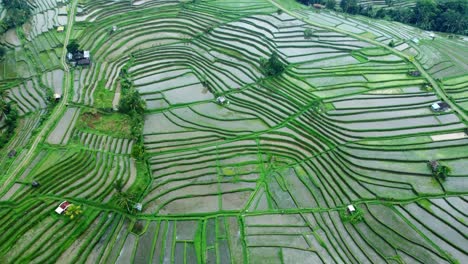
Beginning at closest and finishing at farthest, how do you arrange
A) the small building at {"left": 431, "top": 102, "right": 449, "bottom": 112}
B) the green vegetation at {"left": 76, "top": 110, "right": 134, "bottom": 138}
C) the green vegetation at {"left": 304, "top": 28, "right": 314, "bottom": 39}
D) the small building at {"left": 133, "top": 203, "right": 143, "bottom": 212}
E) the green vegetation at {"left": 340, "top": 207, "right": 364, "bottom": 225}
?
the green vegetation at {"left": 340, "top": 207, "right": 364, "bottom": 225}, the small building at {"left": 133, "top": 203, "right": 143, "bottom": 212}, the green vegetation at {"left": 76, "top": 110, "right": 134, "bottom": 138}, the small building at {"left": 431, "top": 102, "right": 449, "bottom": 112}, the green vegetation at {"left": 304, "top": 28, "right": 314, "bottom": 39}

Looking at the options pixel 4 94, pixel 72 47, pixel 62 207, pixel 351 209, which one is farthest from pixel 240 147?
pixel 4 94

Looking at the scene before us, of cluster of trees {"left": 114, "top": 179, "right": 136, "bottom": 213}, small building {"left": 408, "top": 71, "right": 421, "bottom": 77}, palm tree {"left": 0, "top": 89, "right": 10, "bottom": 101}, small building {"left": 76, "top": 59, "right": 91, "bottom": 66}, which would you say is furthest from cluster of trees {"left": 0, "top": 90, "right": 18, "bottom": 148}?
small building {"left": 408, "top": 71, "right": 421, "bottom": 77}

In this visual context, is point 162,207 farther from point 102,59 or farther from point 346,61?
point 346,61

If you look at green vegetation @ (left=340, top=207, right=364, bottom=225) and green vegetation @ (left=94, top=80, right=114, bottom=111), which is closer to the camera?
green vegetation @ (left=340, top=207, right=364, bottom=225)

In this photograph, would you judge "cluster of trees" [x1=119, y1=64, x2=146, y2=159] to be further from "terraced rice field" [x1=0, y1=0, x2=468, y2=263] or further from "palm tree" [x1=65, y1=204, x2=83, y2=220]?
"palm tree" [x1=65, y1=204, x2=83, y2=220]

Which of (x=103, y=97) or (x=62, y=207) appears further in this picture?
(x=103, y=97)

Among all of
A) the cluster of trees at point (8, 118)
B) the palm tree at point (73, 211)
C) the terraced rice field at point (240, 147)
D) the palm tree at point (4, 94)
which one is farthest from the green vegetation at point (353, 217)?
the palm tree at point (4, 94)

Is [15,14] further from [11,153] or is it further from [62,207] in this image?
[62,207]
